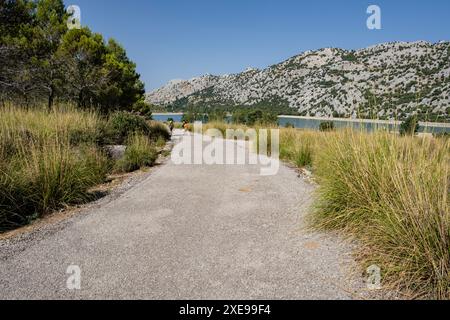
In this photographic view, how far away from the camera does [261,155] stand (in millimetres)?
11219

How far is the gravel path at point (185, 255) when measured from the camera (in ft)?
8.43

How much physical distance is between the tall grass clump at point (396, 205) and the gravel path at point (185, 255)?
0.30 m

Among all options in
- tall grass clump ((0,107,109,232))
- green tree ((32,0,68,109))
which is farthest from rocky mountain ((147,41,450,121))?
green tree ((32,0,68,109))

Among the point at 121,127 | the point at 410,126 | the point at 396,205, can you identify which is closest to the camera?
the point at 396,205

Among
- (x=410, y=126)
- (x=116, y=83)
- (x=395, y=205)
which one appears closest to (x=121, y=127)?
(x=116, y=83)

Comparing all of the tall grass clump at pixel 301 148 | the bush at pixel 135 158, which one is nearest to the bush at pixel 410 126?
the tall grass clump at pixel 301 148

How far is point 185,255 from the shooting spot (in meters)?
3.19

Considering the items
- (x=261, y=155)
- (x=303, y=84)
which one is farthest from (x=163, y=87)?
(x=261, y=155)

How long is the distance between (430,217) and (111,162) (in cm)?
719

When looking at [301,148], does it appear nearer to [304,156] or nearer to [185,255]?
[304,156]

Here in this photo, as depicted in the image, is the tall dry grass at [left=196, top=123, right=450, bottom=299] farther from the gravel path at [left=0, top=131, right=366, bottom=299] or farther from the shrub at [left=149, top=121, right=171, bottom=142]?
the shrub at [left=149, top=121, right=171, bottom=142]

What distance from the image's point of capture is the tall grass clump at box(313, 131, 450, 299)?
96.0 inches

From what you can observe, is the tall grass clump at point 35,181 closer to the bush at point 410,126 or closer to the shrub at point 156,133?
the bush at point 410,126

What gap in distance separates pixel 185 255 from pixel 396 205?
6.67 ft
